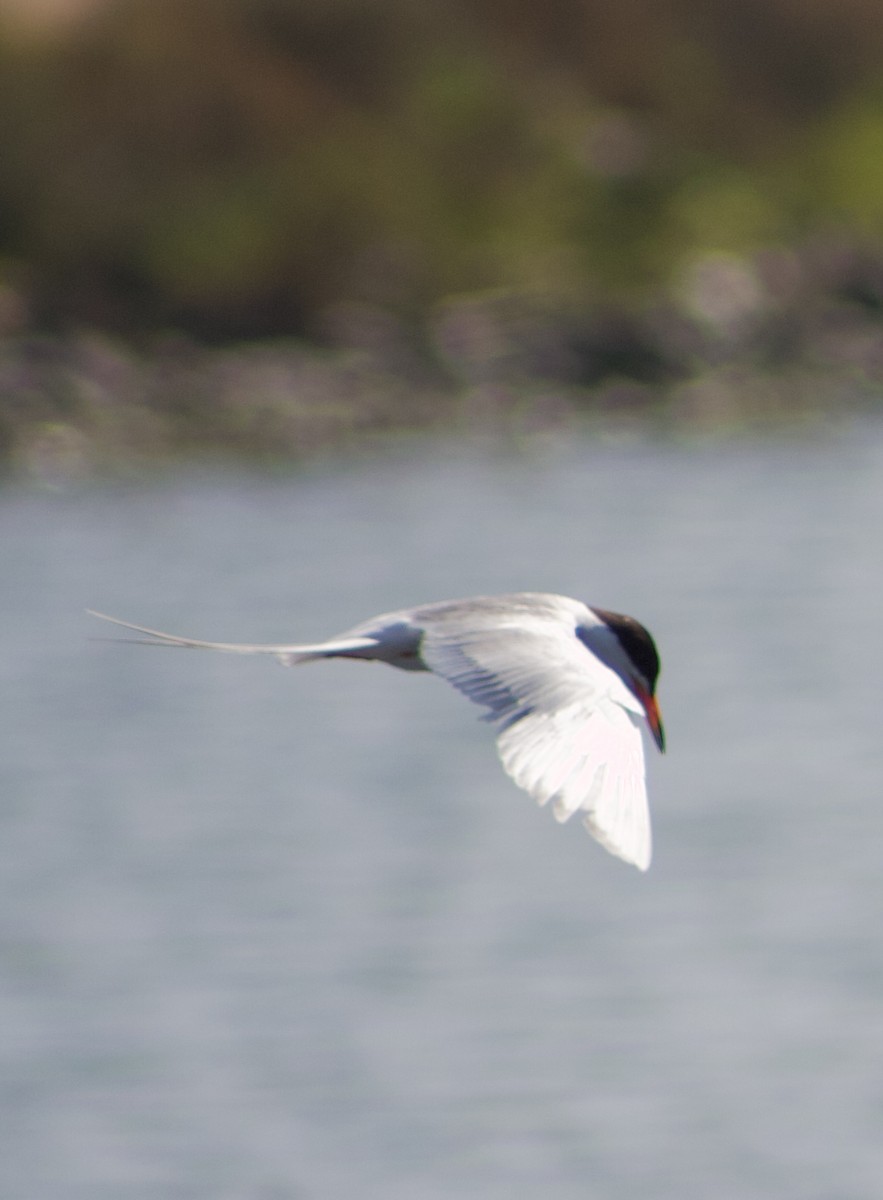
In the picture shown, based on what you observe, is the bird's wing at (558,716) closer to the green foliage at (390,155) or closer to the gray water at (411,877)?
the gray water at (411,877)

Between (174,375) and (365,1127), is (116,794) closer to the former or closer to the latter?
(365,1127)

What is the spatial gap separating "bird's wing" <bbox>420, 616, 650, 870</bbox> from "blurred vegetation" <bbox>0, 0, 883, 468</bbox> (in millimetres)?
16503

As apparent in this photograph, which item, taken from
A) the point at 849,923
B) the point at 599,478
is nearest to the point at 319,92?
the point at 599,478

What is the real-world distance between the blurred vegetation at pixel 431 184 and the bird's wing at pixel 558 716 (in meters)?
16.5

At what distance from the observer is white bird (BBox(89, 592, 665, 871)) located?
4.33m

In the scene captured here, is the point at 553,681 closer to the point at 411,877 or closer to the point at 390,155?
the point at 411,877

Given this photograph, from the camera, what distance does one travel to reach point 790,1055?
9.87 metres

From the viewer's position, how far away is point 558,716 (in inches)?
180

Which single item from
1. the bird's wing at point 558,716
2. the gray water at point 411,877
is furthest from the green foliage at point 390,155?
the bird's wing at point 558,716


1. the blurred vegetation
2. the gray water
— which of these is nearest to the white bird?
the gray water

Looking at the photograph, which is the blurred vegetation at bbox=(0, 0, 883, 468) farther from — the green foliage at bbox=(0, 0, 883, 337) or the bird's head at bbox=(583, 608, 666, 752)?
the bird's head at bbox=(583, 608, 666, 752)

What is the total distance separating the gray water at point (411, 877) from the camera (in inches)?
368

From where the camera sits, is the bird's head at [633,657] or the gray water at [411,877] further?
the gray water at [411,877]

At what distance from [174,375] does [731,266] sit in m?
6.25
